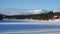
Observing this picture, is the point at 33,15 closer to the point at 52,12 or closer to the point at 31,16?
the point at 31,16

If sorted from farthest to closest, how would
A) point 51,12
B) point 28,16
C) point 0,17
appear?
point 28,16 → point 0,17 → point 51,12

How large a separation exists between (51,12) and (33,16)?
406 inches

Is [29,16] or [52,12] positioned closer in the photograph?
[52,12]

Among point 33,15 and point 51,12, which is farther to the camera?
point 33,15

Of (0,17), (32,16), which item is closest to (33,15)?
(32,16)

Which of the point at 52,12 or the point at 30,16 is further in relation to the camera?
the point at 30,16

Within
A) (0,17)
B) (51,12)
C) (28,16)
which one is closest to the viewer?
(51,12)

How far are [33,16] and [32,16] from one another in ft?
2.44

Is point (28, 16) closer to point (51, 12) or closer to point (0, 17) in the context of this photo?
point (0, 17)

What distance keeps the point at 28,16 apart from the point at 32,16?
245 centimetres

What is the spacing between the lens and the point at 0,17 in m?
44.9

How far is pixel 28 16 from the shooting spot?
157ft

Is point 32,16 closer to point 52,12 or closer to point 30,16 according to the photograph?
point 30,16

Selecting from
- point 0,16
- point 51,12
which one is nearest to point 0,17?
point 0,16
